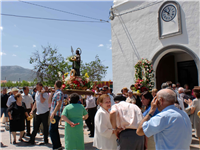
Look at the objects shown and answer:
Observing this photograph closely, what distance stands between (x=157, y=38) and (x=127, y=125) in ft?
27.5

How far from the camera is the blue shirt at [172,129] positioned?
236 cm

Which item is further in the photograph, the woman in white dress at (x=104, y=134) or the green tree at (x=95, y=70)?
the green tree at (x=95, y=70)

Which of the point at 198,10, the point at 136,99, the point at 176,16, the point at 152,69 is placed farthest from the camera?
the point at 152,69

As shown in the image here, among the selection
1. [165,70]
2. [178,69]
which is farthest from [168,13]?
[178,69]

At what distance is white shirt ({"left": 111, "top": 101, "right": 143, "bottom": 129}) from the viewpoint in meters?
3.45

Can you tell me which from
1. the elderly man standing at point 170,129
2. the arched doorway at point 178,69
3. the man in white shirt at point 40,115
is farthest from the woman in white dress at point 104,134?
the arched doorway at point 178,69

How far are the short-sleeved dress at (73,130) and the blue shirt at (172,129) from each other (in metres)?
2.70

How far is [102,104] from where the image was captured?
4090mm

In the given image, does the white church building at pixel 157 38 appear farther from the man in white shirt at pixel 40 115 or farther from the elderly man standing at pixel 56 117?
the elderly man standing at pixel 56 117

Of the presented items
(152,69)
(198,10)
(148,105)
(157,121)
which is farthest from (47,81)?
(157,121)

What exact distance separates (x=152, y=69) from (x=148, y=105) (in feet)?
23.2

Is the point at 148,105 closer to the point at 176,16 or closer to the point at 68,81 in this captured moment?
the point at 68,81

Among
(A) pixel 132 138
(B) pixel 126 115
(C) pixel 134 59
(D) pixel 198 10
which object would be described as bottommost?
(A) pixel 132 138

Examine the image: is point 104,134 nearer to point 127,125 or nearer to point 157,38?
point 127,125
